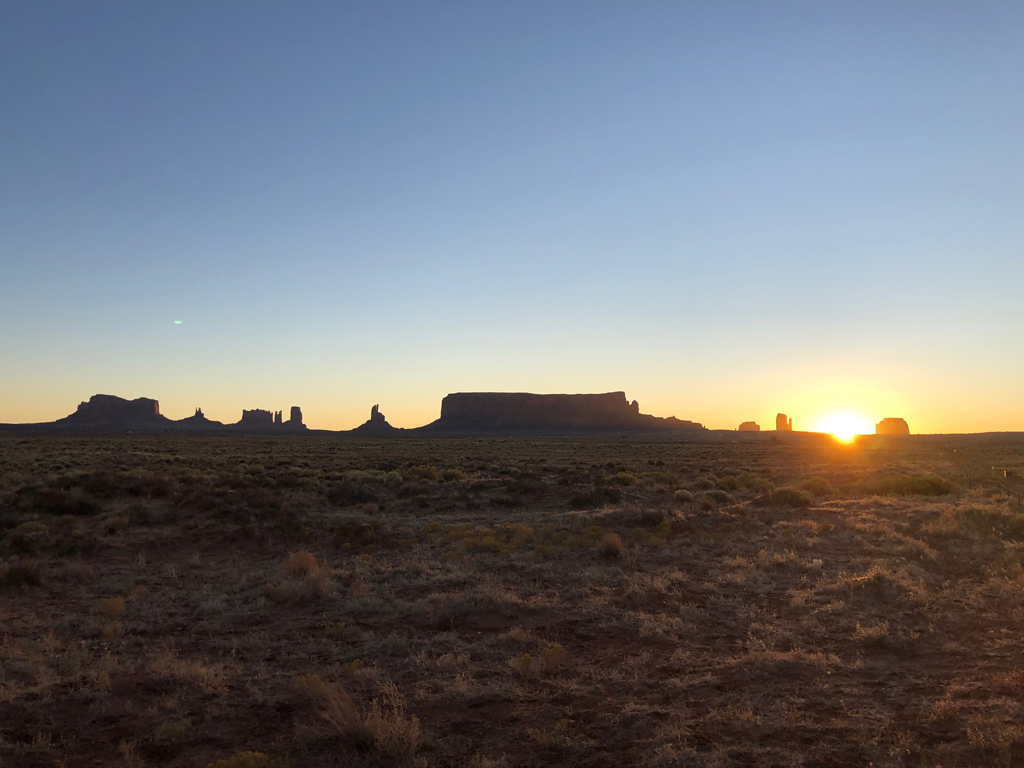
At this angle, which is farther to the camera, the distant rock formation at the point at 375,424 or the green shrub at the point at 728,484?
the distant rock formation at the point at 375,424

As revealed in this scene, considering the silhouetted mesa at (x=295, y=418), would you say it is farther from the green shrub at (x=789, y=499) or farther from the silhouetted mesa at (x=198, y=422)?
the green shrub at (x=789, y=499)

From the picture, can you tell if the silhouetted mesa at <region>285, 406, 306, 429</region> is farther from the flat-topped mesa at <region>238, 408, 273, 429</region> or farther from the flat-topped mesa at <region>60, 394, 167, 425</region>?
the flat-topped mesa at <region>60, 394, 167, 425</region>

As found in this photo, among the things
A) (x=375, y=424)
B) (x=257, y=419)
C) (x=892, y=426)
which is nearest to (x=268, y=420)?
(x=257, y=419)

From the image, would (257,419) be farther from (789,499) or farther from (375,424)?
(789,499)

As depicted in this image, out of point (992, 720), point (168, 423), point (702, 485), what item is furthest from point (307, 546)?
point (168, 423)

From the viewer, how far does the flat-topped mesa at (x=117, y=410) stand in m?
152

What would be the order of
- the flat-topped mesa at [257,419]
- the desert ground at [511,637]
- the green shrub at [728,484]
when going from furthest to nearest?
1. the flat-topped mesa at [257,419]
2. the green shrub at [728,484]
3. the desert ground at [511,637]

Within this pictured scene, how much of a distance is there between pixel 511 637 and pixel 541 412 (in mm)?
140698

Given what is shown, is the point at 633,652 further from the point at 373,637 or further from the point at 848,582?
the point at 848,582

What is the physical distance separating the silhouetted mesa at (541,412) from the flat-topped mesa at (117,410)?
70.0 meters

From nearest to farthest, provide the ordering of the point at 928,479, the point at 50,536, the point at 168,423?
the point at 50,536 → the point at 928,479 → the point at 168,423

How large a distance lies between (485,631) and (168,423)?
162 meters

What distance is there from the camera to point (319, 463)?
40125 mm

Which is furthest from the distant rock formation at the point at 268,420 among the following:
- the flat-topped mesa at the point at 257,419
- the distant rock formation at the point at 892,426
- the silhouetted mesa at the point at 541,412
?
the distant rock formation at the point at 892,426
